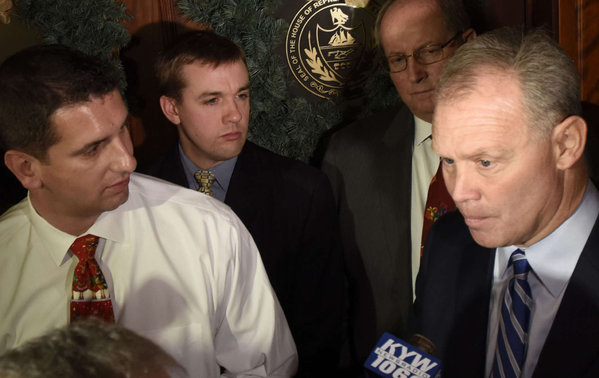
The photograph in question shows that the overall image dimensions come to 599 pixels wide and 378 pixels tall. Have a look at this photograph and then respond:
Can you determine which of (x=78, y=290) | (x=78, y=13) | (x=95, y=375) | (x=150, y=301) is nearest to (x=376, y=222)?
(x=150, y=301)

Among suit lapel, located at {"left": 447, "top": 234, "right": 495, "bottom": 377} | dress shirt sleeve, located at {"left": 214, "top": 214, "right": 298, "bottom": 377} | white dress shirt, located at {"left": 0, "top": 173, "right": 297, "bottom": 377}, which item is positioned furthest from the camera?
dress shirt sleeve, located at {"left": 214, "top": 214, "right": 298, "bottom": 377}

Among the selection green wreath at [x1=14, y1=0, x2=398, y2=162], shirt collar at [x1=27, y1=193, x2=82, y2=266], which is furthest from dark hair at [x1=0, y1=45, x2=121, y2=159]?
green wreath at [x1=14, y1=0, x2=398, y2=162]

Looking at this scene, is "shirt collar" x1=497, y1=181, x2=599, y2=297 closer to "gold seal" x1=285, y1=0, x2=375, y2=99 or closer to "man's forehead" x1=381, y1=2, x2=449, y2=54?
"man's forehead" x1=381, y1=2, x2=449, y2=54

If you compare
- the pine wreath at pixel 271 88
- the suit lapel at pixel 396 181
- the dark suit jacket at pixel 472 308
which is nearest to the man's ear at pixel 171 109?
the pine wreath at pixel 271 88

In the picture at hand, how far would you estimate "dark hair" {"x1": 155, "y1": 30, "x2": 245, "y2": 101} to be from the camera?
9.40 feet

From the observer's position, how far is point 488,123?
5.44 feet

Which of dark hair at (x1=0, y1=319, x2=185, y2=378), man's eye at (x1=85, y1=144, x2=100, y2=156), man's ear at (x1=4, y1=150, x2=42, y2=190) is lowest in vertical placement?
man's ear at (x1=4, y1=150, x2=42, y2=190)

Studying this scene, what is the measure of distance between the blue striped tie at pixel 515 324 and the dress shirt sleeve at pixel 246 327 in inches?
28.2

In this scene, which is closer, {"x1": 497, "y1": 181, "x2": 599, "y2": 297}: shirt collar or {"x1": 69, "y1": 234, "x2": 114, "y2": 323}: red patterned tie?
{"x1": 497, "y1": 181, "x2": 599, "y2": 297}: shirt collar

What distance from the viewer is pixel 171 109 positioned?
303cm

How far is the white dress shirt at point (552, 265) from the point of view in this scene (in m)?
1.71

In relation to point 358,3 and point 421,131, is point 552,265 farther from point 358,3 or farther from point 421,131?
point 358,3

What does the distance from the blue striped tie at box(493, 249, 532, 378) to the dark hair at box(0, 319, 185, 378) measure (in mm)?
1027

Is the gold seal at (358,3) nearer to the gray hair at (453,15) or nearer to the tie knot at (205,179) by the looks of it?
the gray hair at (453,15)
